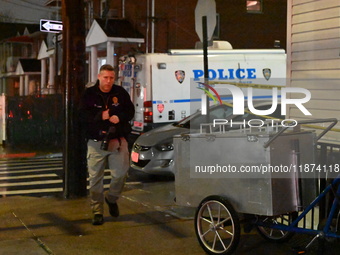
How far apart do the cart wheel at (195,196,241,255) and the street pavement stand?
0.64 ft

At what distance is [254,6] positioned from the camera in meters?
26.2

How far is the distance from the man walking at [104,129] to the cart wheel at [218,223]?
1438mm

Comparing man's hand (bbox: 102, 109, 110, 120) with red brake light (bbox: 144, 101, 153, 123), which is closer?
man's hand (bbox: 102, 109, 110, 120)

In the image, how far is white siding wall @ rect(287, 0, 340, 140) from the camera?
7.07m

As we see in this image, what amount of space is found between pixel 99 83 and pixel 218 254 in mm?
2659

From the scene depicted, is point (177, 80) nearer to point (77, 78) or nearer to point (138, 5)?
point (77, 78)

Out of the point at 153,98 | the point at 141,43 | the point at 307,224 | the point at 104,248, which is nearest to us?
the point at 104,248

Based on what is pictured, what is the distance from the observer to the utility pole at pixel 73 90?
335 inches

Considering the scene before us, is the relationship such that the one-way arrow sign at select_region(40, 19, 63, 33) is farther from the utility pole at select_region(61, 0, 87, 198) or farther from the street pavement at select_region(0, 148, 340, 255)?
the street pavement at select_region(0, 148, 340, 255)

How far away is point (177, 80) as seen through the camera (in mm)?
14938

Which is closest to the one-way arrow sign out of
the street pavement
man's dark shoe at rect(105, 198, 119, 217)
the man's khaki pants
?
the street pavement

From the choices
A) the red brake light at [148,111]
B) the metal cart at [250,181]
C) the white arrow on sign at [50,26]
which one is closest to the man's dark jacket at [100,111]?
the metal cart at [250,181]

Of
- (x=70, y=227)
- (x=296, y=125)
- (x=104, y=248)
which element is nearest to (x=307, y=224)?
(x=296, y=125)

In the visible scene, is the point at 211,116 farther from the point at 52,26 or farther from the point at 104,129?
the point at 104,129
